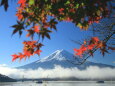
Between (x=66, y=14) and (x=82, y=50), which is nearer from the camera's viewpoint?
(x=66, y=14)

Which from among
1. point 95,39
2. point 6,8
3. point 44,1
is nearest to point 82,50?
point 95,39

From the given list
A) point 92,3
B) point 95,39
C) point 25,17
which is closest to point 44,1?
point 25,17

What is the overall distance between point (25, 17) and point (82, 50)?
333 centimetres

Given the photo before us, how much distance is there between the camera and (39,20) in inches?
240

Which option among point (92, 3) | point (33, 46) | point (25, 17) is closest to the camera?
point (92, 3)

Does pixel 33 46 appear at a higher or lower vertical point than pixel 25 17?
lower

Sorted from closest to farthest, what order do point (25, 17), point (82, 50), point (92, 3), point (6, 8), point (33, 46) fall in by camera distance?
point (6, 8) < point (92, 3) < point (25, 17) < point (33, 46) < point (82, 50)

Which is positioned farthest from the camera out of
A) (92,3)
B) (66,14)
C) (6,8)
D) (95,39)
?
(95,39)

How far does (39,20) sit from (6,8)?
122cm

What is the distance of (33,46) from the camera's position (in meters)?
6.90

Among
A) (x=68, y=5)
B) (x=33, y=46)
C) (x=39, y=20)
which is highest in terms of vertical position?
(x=68, y=5)

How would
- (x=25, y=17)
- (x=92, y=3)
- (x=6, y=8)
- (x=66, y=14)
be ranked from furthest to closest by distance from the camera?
(x=66, y=14) → (x=25, y=17) → (x=92, y=3) → (x=6, y=8)

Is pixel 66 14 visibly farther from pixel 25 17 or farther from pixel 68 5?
pixel 25 17

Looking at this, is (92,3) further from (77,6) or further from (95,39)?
(95,39)
